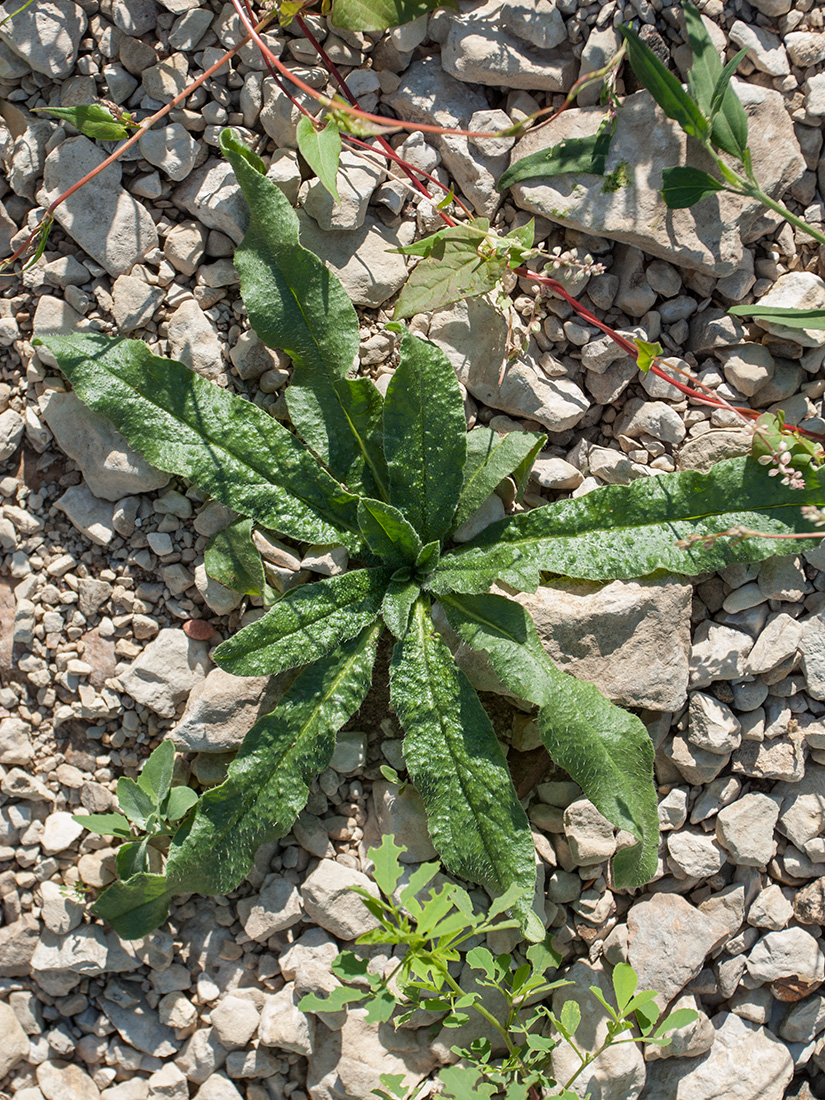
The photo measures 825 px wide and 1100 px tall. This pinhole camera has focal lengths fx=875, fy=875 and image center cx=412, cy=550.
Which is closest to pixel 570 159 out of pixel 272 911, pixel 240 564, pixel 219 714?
pixel 240 564

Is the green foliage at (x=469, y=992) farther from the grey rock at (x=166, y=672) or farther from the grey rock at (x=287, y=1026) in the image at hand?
the grey rock at (x=166, y=672)

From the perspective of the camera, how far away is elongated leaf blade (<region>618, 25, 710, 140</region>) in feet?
7.83

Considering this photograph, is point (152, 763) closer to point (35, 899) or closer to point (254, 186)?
point (35, 899)

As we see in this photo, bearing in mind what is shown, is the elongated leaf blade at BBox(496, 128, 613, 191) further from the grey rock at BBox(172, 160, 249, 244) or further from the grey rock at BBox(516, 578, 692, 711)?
the grey rock at BBox(516, 578, 692, 711)

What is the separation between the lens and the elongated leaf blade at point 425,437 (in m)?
2.40

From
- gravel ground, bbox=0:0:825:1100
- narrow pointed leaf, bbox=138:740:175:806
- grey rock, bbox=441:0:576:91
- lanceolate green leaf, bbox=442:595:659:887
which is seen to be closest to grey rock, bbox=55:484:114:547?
gravel ground, bbox=0:0:825:1100

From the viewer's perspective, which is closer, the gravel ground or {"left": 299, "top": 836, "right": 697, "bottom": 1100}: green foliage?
{"left": 299, "top": 836, "right": 697, "bottom": 1100}: green foliage

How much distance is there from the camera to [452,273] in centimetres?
→ 247

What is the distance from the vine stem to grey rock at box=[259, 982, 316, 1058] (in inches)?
88.0

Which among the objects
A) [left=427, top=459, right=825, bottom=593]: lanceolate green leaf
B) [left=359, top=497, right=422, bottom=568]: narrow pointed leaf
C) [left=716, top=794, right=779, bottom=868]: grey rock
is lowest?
[left=716, top=794, right=779, bottom=868]: grey rock

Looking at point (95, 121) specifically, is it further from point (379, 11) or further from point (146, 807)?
point (146, 807)

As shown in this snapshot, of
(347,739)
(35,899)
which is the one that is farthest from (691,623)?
(35,899)

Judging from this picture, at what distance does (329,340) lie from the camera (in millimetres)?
2477

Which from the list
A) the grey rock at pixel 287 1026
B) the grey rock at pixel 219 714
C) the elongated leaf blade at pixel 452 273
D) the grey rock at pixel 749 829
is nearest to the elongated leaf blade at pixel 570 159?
the elongated leaf blade at pixel 452 273
